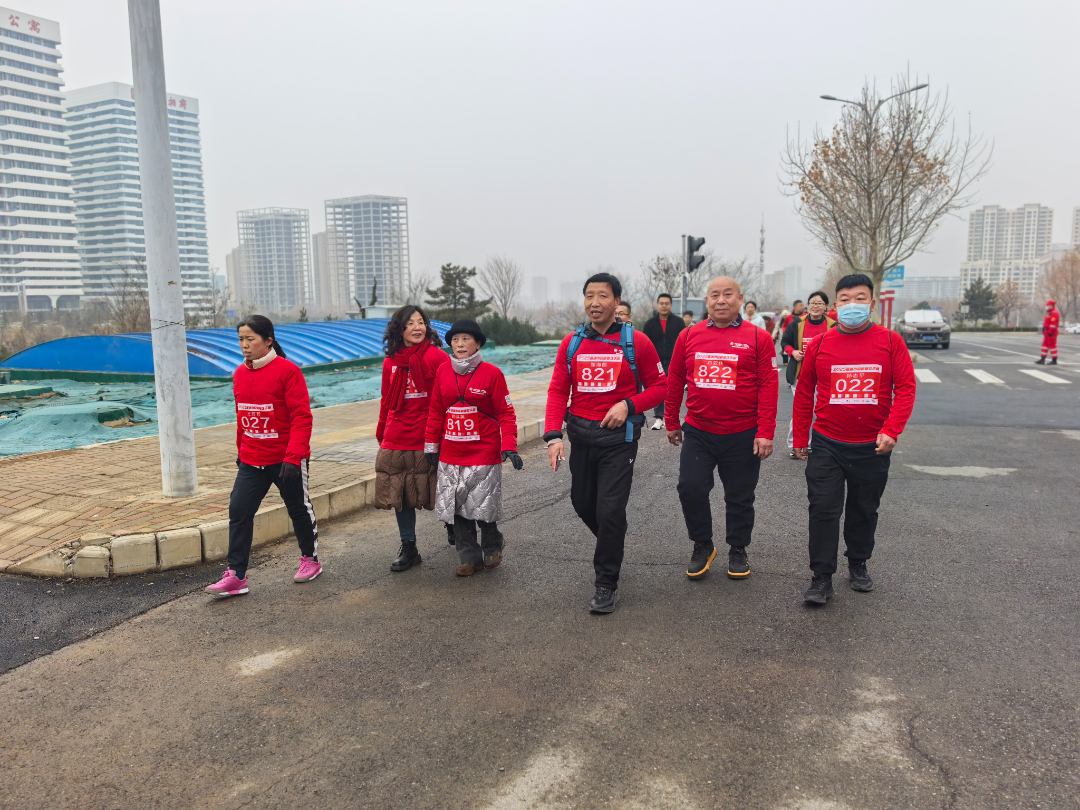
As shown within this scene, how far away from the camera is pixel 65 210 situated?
10281 cm

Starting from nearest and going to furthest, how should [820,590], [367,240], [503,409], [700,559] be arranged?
[820,590], [700,559], [503,409], [367,240]

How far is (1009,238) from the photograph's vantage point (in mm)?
149250

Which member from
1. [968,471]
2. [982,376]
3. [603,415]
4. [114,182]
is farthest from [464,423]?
[114,182]

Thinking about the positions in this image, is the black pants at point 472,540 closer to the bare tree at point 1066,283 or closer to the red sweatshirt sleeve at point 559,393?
the red sweatshirt sleeve at point 559,393

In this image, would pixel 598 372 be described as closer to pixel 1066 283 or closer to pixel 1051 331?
pixel 1051 331

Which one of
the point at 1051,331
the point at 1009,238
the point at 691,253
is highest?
the point at 1009,238

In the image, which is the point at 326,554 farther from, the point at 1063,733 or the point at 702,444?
the point at 1063,733

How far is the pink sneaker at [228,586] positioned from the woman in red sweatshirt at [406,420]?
3.04 ft

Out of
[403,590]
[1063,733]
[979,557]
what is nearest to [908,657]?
[1063,733]

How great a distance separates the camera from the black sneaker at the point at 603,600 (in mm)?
3982

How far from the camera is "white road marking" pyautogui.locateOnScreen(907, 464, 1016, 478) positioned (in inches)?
285

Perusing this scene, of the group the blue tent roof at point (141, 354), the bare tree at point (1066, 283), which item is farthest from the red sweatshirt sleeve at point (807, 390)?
the bare tree at point (1066, 283)

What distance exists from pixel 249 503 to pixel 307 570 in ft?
1.90

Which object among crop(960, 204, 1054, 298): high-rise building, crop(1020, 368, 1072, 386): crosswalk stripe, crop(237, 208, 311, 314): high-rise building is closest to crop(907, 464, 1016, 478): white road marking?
crop(1020, 368, 1072, 386): crosswalk stripe
